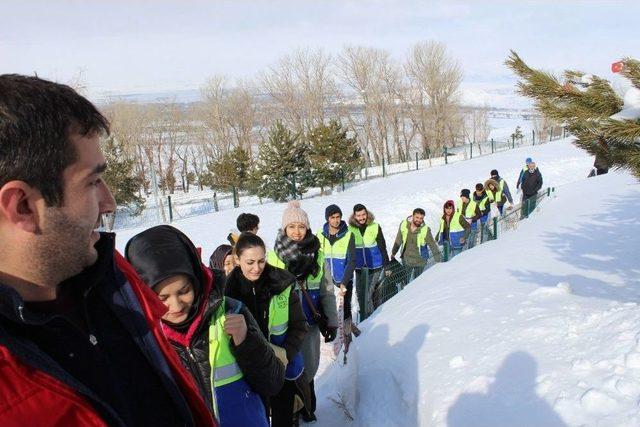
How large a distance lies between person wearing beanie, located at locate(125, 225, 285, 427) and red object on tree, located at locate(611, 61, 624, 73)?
2.78 meters

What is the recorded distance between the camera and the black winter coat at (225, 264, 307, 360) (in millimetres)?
2967

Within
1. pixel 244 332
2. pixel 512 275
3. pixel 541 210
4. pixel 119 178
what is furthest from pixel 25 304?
pixel 119 178

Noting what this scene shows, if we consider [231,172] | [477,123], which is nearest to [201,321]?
[231,172]

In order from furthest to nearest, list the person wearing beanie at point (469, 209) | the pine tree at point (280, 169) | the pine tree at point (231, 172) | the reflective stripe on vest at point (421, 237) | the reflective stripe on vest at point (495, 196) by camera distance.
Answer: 1. the pine tree at point (231, 172)
2. the pine tree at point (280, 169)
3. the reflective stripe on vest at point (495, 196)
4. the person wearing beanie at point (469, 209)
5. the reflective stripe on vest at point (421, 237)

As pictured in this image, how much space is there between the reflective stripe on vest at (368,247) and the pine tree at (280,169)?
1298cm

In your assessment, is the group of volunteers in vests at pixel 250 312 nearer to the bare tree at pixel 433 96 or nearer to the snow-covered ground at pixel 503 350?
the snow-covered ground at pixel 503 350

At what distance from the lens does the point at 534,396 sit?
2975 mm

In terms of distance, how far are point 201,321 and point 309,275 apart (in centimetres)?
200

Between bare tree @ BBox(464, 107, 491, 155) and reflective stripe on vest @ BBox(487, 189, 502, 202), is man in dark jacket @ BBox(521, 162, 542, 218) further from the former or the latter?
bare tree @ BBox(464, 107, 491, 155)

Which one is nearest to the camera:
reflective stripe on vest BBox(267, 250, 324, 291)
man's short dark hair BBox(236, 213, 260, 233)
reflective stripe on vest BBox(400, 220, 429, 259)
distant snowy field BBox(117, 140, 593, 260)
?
reflective stripe on vest BBox(267, 250, 324, 291)

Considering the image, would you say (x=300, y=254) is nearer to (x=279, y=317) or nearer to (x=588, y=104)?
(x=279, y=317)

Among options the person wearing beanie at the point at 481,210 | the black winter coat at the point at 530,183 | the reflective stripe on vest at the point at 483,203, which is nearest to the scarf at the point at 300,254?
the person wearing beanie at the point at 481,210

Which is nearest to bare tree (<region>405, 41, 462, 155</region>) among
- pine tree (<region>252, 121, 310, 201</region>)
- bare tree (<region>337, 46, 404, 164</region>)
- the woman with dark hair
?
bare tree (<region>337, 46, 404, 164</region>)

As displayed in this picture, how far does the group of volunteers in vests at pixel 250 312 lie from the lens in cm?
206
